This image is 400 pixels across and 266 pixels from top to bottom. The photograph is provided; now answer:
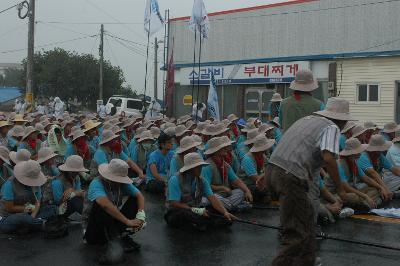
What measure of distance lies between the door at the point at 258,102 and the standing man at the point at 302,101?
51.5ft

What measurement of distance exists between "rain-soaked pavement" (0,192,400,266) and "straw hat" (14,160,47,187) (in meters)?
0.69

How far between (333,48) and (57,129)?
12.9 meters

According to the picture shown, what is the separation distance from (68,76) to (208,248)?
35.9 metres

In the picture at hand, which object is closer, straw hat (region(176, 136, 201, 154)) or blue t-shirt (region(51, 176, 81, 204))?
blue t-shirt (region(51, 176, 81, 204))

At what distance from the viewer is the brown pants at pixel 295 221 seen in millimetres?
4227

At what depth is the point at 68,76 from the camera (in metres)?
40.1

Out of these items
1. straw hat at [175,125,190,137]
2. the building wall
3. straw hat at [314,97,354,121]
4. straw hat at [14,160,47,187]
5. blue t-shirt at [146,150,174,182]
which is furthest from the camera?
the building wall

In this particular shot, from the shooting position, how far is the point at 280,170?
4301 millimetres

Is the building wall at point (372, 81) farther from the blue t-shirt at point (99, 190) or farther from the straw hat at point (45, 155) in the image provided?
the blue t-shirt at point (99, 190)

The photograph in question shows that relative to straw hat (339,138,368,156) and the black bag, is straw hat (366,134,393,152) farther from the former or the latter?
the black bag

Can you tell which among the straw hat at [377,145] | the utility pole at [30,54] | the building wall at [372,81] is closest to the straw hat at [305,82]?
the straw hat at [377,145]

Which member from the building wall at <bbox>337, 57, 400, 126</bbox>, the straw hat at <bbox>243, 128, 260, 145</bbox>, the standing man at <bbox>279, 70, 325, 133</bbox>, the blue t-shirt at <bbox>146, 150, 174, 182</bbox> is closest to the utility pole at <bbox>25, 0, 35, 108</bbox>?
the building wall at <bbox>337, 57, 400, 126</bbox>

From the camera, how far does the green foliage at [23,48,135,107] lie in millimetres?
40125

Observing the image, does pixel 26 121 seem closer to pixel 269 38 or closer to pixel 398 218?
pixel 398 218
